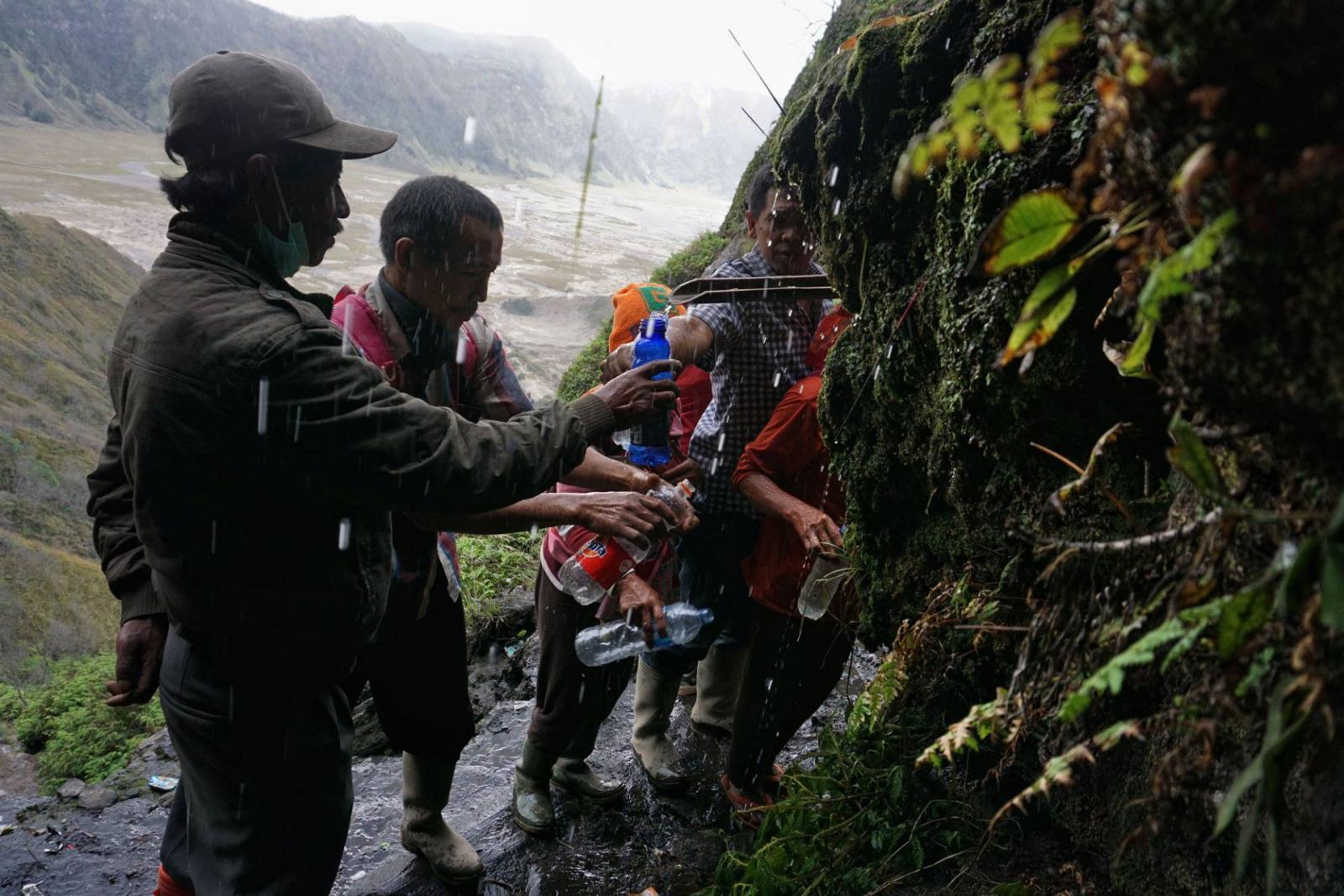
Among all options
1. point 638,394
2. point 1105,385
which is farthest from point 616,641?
point 1105,385

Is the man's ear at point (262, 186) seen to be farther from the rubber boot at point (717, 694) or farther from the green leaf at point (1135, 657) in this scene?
the rubber boot at point (717, 694)

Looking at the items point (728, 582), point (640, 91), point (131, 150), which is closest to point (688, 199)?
point (640, 91)

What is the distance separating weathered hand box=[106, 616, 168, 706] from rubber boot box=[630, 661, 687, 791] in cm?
225

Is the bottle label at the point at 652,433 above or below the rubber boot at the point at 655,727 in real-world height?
above

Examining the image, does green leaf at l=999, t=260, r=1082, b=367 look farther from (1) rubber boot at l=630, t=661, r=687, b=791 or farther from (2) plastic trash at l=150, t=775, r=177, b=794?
(2) plastic trash at l=150, t=775, r=177, b=794

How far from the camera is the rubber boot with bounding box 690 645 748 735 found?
4.43 metres

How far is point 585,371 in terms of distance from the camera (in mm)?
10203

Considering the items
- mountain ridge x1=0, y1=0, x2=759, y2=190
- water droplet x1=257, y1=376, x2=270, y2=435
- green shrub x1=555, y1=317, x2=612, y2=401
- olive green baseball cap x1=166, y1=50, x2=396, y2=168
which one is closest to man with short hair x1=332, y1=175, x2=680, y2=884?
olive green baseball cap x1=166, y1=50, x2=396, y2=168

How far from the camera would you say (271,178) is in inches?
85.0

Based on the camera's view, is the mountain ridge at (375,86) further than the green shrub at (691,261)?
Yes

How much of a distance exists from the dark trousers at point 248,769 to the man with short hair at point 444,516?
0.61m

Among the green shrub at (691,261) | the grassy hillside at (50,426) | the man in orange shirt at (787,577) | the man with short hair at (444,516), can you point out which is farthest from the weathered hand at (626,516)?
the green shrub at (691,261)

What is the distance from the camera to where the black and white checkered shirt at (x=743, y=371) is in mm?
3494

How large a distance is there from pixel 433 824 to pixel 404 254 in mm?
2399
